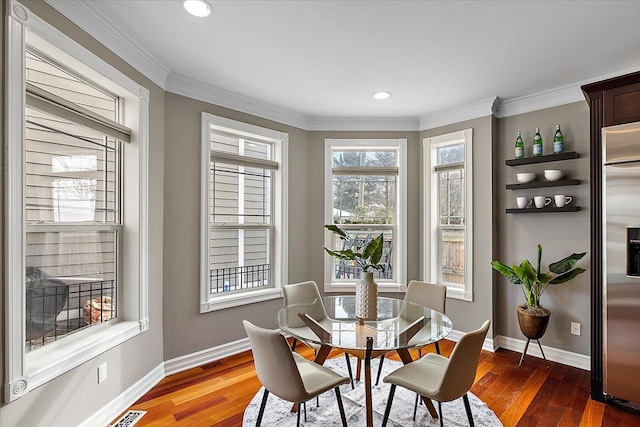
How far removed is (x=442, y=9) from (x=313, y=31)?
822mm

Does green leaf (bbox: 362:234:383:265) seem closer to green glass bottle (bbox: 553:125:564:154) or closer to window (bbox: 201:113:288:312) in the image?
window (bbox: 201:113:288:312)

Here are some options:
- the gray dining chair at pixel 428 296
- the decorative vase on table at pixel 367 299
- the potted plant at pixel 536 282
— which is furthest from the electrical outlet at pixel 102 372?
the potted plant at pixel 536 282

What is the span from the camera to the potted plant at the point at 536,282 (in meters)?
3.05

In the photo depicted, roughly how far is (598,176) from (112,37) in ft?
12.2

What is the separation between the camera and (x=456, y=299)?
3994mm

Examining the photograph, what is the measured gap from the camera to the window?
3379 mm

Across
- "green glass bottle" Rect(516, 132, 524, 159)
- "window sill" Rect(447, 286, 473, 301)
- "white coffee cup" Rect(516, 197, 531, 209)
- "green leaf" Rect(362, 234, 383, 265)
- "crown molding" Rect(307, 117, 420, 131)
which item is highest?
"crown molding" Rect(307, 117, 420, 131)

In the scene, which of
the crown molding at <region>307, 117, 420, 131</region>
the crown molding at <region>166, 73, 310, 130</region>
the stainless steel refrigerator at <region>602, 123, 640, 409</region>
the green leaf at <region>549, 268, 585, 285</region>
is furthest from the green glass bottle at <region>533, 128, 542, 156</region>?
the crown molding at <region>166, 73, 310, 130</region>

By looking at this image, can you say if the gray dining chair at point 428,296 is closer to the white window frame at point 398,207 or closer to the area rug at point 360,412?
the area rug at point 360,412

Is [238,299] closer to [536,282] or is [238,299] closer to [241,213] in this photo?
[241,213]

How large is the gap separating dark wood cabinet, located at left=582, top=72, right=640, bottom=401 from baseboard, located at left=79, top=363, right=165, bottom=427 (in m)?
3.52

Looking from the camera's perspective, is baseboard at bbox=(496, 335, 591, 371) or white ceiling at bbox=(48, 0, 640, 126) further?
baseboard at bbox=(496, 335, 591, 371)

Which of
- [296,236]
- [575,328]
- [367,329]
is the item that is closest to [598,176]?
[575,328]

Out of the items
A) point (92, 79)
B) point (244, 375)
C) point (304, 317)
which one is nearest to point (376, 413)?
point (304, 317)
